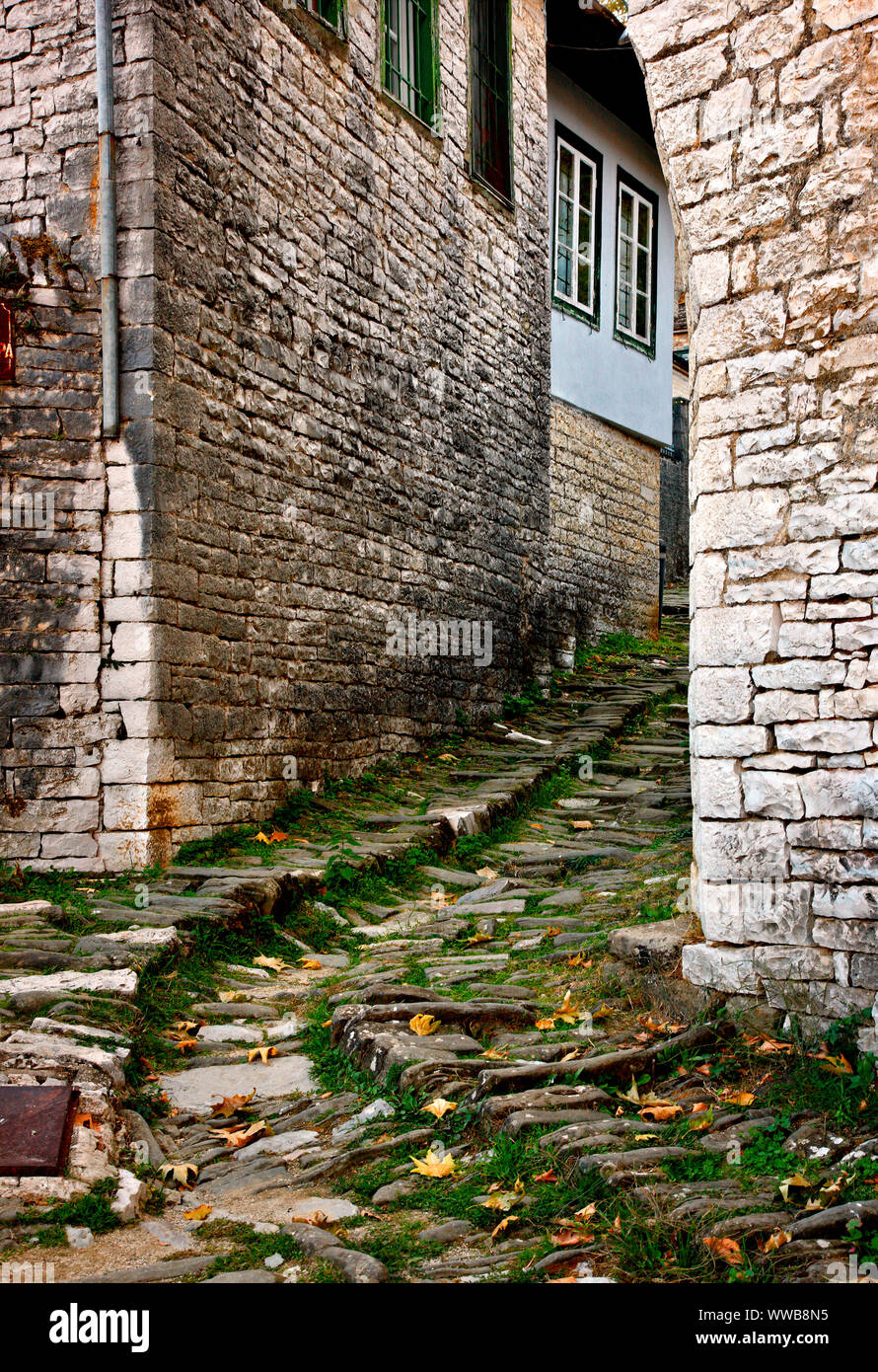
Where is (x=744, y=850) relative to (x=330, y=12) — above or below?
below

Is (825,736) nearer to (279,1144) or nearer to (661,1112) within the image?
(661,1112)

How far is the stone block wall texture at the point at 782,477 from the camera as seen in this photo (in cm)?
333

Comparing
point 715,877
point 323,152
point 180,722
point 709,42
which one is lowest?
point 715,877

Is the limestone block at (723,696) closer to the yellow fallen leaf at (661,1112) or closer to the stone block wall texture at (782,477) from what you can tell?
the stone block wall texture at (782,477)

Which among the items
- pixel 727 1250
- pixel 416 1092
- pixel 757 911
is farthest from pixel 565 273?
pixel 727 1250

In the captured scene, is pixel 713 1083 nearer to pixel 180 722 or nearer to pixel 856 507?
pixel 856 507

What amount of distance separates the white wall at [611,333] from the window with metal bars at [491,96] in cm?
123

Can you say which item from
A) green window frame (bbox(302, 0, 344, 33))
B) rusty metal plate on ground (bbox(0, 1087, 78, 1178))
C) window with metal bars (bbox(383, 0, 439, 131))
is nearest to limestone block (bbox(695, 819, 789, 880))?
rusty metal plate on ground (bbox(0, 1087, 78, 1178))

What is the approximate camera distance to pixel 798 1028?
3328 millimetres

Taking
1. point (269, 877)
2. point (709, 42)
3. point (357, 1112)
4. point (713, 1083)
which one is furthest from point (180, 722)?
point (709, 42)

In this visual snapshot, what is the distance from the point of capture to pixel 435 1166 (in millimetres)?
2826

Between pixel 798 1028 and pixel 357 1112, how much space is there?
1359mm

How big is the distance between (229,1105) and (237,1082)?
0.25 metres
